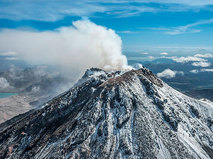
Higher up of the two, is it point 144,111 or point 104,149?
point 144,111

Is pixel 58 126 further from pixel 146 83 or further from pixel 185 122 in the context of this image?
pixel 185 122

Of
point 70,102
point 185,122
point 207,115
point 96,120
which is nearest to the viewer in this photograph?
point 96,120

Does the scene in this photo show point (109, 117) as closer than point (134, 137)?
No

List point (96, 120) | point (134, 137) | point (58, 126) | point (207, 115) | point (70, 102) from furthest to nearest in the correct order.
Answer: point (207, 115)
point (70, 102)
point (58, 126)
point (96, 120)
point (134, 137)

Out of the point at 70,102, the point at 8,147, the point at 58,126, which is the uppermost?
the point at 70,102

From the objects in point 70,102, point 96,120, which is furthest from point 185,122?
point 70,102

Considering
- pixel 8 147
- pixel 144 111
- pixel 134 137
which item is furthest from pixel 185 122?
pixel 8 147
